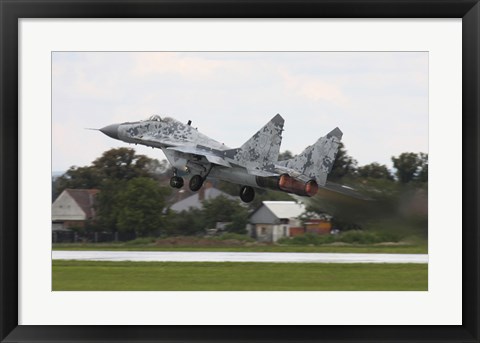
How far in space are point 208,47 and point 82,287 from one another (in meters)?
8.11

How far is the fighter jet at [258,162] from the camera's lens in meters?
21.7

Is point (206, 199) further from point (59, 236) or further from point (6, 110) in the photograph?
point (6, 110)

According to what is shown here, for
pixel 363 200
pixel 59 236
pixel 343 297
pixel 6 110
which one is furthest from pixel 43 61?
pixel 59 236

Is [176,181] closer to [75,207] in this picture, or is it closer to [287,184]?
[287,184]

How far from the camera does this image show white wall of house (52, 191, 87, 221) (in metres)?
26.7

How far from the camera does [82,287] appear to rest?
18.3m

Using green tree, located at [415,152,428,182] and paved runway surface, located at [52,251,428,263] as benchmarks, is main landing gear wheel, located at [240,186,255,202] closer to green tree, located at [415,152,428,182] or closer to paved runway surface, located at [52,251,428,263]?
paved runway surface, located at [52,251,428,263]

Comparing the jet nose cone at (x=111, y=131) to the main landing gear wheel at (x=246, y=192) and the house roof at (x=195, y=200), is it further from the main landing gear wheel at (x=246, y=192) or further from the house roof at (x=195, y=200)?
the house roof at (x=195, y=200)

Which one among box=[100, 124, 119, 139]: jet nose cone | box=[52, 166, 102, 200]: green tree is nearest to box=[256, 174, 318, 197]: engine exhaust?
box=[100, 124, 119, 139]: jet nose cone

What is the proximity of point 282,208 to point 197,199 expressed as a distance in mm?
3308

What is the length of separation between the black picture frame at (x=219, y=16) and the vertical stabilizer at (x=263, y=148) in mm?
9928

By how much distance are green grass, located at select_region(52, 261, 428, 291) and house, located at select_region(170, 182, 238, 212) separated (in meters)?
5.14

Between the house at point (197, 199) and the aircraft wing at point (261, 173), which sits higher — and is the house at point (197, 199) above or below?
below

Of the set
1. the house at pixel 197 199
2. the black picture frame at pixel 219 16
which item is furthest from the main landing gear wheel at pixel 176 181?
the black picture frame at pixel 219 16
